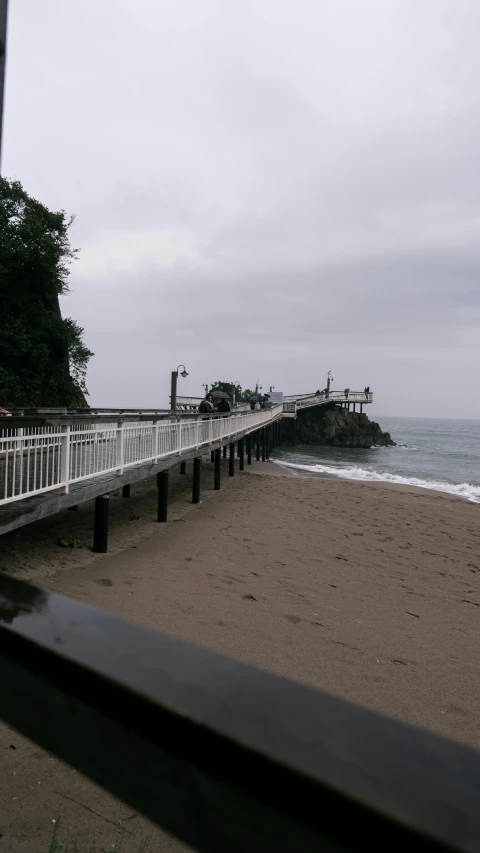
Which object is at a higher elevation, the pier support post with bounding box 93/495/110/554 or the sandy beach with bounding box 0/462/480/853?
the pier support post with bounding box 93/495/110/554

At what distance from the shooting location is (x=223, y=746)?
504 millimetres

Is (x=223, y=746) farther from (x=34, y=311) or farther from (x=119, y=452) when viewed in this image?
(x=34, y=311)

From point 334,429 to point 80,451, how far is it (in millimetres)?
57629

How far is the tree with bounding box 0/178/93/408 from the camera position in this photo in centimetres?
2852

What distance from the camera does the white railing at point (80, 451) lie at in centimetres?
697

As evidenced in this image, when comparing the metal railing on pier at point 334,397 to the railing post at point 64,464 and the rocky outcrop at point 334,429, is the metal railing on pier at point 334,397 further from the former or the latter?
the railing post at point 64,464

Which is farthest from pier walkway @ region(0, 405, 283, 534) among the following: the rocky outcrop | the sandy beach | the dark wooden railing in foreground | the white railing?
the rocky outcrop

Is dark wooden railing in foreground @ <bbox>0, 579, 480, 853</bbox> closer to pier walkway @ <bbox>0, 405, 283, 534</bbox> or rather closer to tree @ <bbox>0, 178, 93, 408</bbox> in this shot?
pier walkway @ <bbox>0, 405, 283, 534</bbox>

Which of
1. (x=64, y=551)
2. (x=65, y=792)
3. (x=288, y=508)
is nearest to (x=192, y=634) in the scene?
(x=65, y=792)

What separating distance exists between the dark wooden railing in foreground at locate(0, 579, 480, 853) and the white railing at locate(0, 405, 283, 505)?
6.00 metres

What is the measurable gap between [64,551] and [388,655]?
5.11m

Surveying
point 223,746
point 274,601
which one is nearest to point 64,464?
point 274,601

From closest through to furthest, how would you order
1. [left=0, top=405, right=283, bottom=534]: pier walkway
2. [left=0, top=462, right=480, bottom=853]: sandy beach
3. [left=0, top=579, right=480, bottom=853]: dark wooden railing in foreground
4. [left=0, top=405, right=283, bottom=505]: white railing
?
[left=0, top=579, right=480, bottom=853]: dark wooden railing in foreground
[left=0, top=462, right=480, bottom=853]: sandy beach
[left=0, top=405, right=283, bottom=534]: pier walkway
[left=0, top=405, right=283, bottom=505]: white railing

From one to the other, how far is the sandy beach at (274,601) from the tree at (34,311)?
1774 centimetres
